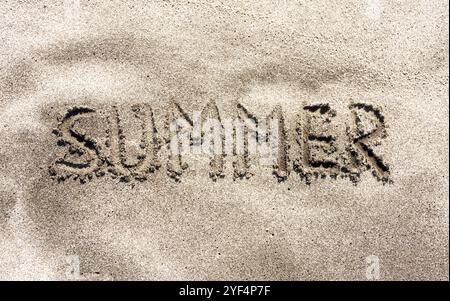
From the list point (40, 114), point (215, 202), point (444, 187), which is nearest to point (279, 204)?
point (215, 202)

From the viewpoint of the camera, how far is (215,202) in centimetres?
346

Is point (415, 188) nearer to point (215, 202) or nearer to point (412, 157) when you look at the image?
point (412, 157)

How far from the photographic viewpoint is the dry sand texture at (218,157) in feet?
11.3

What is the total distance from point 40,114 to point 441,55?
4.00 m

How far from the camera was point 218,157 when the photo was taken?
3486 millimetres

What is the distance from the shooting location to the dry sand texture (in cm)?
345

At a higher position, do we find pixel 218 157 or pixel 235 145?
pixel 235 145

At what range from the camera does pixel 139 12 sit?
349 centimetres

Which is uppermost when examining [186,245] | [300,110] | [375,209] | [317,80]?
[317,80]

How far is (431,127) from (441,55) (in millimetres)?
731

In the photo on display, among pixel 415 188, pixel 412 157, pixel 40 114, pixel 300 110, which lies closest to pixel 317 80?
pixel 300 110

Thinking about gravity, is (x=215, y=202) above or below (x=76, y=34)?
below

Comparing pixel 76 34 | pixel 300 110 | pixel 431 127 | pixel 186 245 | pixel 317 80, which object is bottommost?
pixel 186 245
